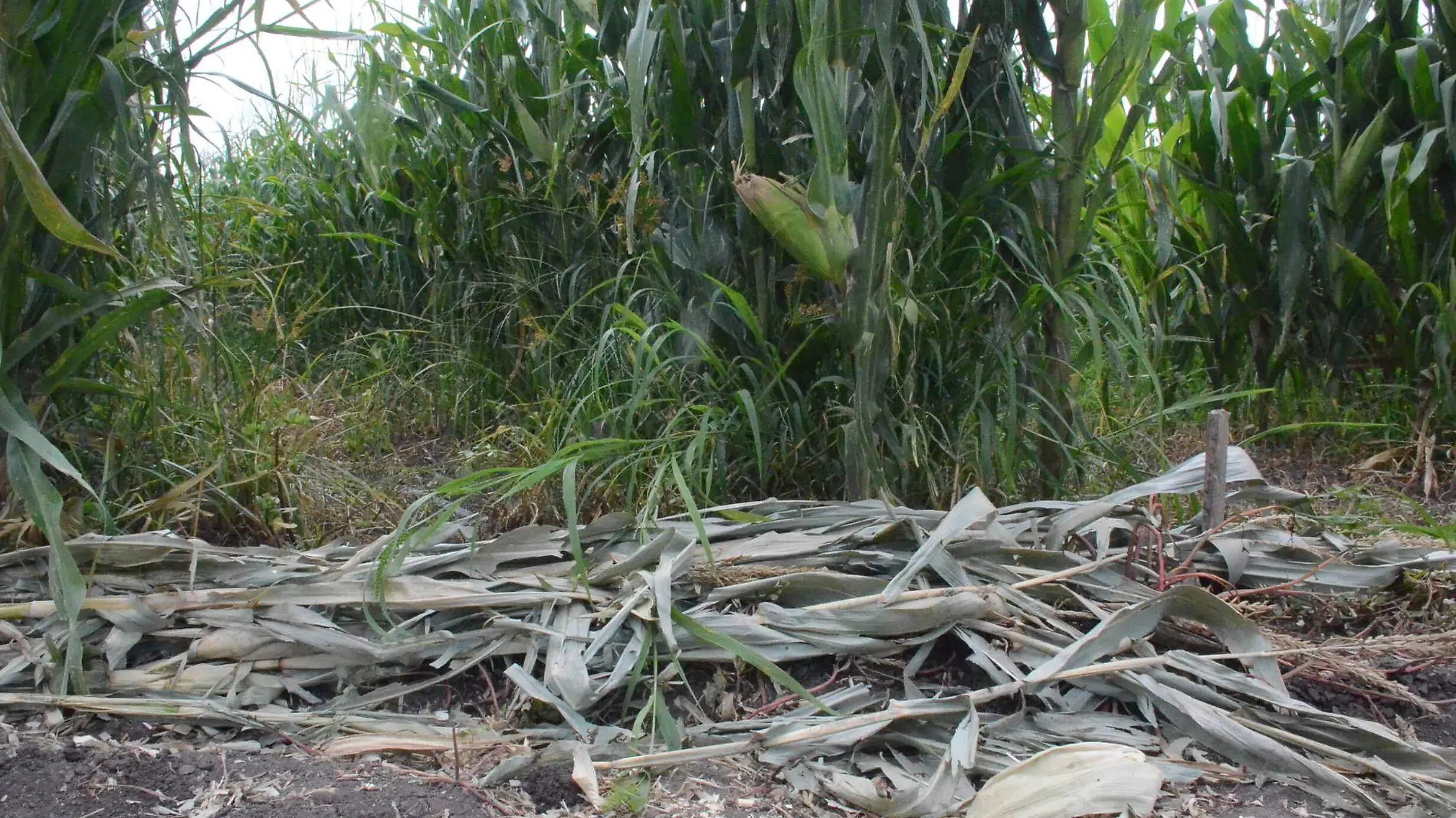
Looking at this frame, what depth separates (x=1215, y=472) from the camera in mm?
1656

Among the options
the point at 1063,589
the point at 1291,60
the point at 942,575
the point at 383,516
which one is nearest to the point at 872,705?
the point at 942,575

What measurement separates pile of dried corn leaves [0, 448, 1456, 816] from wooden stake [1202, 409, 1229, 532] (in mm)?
49

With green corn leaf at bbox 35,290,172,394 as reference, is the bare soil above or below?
below

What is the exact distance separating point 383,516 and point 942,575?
3.83ft

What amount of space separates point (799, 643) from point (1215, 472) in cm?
73

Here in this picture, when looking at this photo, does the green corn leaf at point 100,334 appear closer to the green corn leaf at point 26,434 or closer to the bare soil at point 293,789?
the green corn leaf at point 26,434

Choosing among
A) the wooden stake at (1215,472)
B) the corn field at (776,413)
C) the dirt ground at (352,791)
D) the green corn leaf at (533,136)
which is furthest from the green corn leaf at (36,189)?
the wooden stake at (1215,472)

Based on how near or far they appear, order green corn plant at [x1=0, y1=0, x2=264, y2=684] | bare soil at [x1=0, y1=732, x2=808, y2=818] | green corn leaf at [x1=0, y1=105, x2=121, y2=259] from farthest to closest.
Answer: green corn plant at [x1=0, y1=0, x2=264, y2=684]
green corn leaf at [x1=0, y1=105, x2=121, y2=259]
bare soil at [x1=0, y1=732, x2=808, y2=818]

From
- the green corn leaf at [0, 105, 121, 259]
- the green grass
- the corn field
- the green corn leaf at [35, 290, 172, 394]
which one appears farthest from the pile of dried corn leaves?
the green corn leaf at [0, 105, 121, 259]

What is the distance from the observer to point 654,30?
181cm

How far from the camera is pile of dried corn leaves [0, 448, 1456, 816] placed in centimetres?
125

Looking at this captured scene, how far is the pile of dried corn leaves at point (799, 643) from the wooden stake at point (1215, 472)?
0.16 feet

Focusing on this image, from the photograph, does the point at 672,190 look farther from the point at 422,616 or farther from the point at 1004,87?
the point at 422,616

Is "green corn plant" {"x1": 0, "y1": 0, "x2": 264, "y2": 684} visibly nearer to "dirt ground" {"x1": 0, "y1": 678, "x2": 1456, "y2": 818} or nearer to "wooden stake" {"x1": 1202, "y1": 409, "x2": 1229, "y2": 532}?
"dirt ground" {"x1": 0, "y1": 678, "x2": 1456, "y2": 818}
